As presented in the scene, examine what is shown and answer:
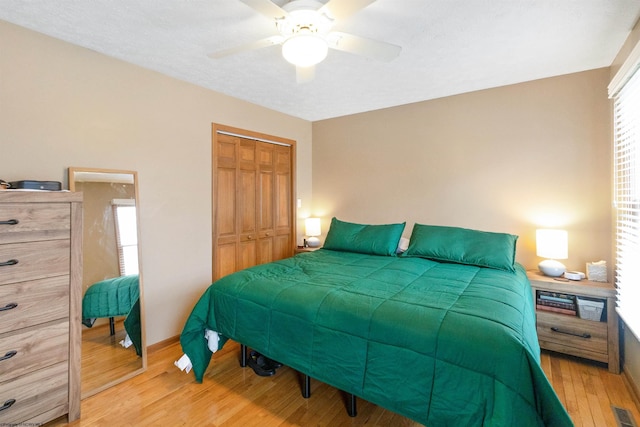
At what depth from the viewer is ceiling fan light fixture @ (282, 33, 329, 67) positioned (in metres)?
1.62

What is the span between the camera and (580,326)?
2383 millimetres

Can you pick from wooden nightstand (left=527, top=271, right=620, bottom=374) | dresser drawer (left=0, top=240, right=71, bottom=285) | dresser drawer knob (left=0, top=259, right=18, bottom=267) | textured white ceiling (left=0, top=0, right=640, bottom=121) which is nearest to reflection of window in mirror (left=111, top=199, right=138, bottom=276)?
dresser drawer (left=0, top=240, right=71, bottom=285)

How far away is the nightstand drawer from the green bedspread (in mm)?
503

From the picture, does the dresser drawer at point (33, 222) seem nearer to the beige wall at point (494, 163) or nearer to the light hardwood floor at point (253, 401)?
the light hardwood floor at point (253, 401)

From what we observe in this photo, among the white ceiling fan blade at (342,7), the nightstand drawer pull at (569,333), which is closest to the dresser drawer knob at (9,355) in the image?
the white ceiling fan blade at (342,7)

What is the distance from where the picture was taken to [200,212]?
302 centimetres

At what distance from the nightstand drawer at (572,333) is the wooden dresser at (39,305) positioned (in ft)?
11.1

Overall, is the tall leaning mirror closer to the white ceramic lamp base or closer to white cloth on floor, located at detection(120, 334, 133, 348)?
white cloth on floor, located at detection(120, 334, 133, 348)

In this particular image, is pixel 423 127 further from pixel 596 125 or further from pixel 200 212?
pixel 200 212

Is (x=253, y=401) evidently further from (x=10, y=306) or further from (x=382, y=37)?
(x=382, y=37)

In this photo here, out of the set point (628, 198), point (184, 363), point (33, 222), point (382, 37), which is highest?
point (382, 37)

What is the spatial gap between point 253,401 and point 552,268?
2.60 meters

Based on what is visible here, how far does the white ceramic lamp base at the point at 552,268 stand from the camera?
2.58 metres

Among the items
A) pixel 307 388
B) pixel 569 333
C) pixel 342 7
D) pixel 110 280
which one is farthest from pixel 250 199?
pixel 569 333
